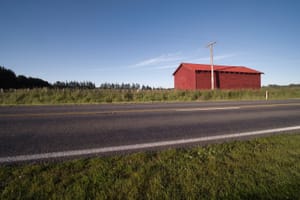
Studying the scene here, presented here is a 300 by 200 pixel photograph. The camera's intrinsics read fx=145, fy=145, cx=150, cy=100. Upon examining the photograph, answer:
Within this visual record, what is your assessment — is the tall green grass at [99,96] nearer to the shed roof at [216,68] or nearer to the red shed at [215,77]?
the red shed at [215,77]

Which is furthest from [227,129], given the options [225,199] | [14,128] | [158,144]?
[14,128]

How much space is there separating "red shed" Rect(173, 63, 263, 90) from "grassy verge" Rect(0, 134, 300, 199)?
28.9 meters

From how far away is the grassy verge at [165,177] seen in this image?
176 centimetres

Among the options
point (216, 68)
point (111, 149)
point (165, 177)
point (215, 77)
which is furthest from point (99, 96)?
point (216, 68)

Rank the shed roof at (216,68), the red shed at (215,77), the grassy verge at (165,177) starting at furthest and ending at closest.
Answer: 1. the shed roof at (216,68)
2. the red shed at (215,77)
3. the grassy verge at (165,177)

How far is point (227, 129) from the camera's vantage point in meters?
4.83

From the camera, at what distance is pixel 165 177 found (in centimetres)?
210

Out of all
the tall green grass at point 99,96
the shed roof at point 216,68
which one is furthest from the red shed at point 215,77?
the tall green grass at point 99,96

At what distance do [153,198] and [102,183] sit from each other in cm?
73

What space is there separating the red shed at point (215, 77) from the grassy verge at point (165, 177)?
1139 inches

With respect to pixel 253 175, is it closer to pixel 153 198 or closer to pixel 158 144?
pixel 153 198

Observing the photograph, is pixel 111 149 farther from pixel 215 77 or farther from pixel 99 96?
pixel 215 77

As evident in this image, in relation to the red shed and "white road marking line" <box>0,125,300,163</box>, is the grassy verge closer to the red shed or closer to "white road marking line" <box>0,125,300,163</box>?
"white road marking line" <box>0,125,300,163</box>

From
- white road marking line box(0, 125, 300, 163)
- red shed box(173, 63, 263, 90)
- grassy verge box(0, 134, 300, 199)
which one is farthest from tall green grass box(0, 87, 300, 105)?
grassy verge box(0, 134, 300, 199)
